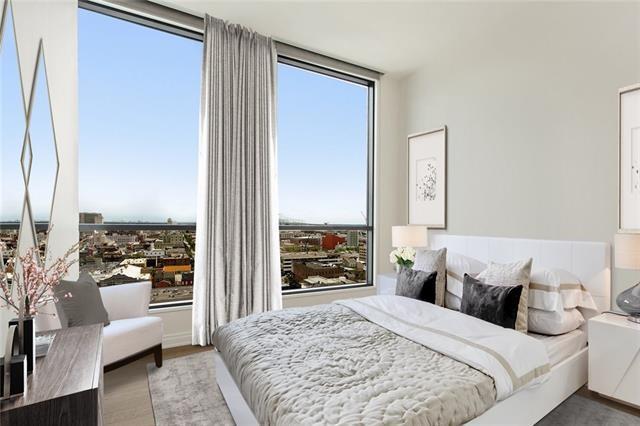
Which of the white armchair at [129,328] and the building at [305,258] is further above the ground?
the building at [305,258]

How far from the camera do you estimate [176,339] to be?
11.3 ft

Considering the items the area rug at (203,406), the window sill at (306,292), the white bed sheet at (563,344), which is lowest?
the area rug at (203,406)

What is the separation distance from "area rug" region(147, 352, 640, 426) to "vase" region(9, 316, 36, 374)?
945 millimetres

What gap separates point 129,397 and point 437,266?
2725mm

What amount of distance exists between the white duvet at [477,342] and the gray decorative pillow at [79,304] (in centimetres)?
201

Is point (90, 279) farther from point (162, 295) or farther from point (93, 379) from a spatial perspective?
point (93, 379)

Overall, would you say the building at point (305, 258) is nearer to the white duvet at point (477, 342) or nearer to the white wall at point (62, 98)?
the white duvet at point (477, 342)

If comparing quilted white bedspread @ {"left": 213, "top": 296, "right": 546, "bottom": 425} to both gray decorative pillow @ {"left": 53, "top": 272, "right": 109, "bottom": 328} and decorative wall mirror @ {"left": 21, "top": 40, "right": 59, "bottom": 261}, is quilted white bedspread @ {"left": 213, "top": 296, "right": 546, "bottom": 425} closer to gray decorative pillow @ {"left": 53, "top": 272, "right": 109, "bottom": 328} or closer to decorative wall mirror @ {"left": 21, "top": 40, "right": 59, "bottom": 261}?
gray decorative pillow @ {"left": 53, "top": 272, "right": 109, "bottom": 328}

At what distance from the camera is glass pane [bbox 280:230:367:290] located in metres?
4.17

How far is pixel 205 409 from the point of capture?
7.47 ft

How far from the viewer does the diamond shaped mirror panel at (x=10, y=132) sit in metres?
1.55

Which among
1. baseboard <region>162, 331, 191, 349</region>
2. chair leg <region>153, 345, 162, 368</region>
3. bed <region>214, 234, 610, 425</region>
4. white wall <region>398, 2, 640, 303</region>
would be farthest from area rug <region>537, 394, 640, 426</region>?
baseboard <region>162, 331, 191, 349</region>

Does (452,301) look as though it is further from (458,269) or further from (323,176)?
(323,176)

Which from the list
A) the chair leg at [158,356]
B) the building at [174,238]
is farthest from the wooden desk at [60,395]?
the building at [174,238]
